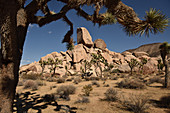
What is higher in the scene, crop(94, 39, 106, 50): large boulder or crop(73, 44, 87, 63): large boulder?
crop(94, 39, 106, 50): large boulder

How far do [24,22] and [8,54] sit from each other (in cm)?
102

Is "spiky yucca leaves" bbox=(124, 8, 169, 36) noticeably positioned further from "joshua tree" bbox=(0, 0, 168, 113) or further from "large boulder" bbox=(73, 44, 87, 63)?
"large boulder" bbox=(73, 44, 87, 63)

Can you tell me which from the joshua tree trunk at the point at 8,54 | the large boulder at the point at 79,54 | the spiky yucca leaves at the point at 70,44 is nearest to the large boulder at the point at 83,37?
the large boulder at the point at 79,54

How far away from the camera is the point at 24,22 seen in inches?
103

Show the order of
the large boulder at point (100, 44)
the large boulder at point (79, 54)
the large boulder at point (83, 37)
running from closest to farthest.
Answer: the large boulder at point (79, 54), the large boulder at point (83, 37), the large boulder at point (100, 44)

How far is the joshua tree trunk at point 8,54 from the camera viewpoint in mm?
1833

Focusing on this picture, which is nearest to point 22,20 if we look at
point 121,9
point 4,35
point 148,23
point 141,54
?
point 4,35

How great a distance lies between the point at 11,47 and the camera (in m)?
2.05

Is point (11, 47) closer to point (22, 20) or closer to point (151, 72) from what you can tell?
point (22, 20)

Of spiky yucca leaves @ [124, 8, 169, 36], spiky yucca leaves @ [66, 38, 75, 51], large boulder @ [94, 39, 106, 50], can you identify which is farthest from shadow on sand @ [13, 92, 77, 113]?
large boulder @ [94, 39, 106, 50]

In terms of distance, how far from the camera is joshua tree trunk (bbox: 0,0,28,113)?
6.02 feet

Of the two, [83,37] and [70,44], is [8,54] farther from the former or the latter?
[83,37]

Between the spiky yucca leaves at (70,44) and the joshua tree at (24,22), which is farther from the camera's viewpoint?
the spiky yucca leaves at (70,44)

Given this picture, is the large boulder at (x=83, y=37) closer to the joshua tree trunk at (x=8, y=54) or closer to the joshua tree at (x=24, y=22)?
the joshua tree at (x=24, y=22)
